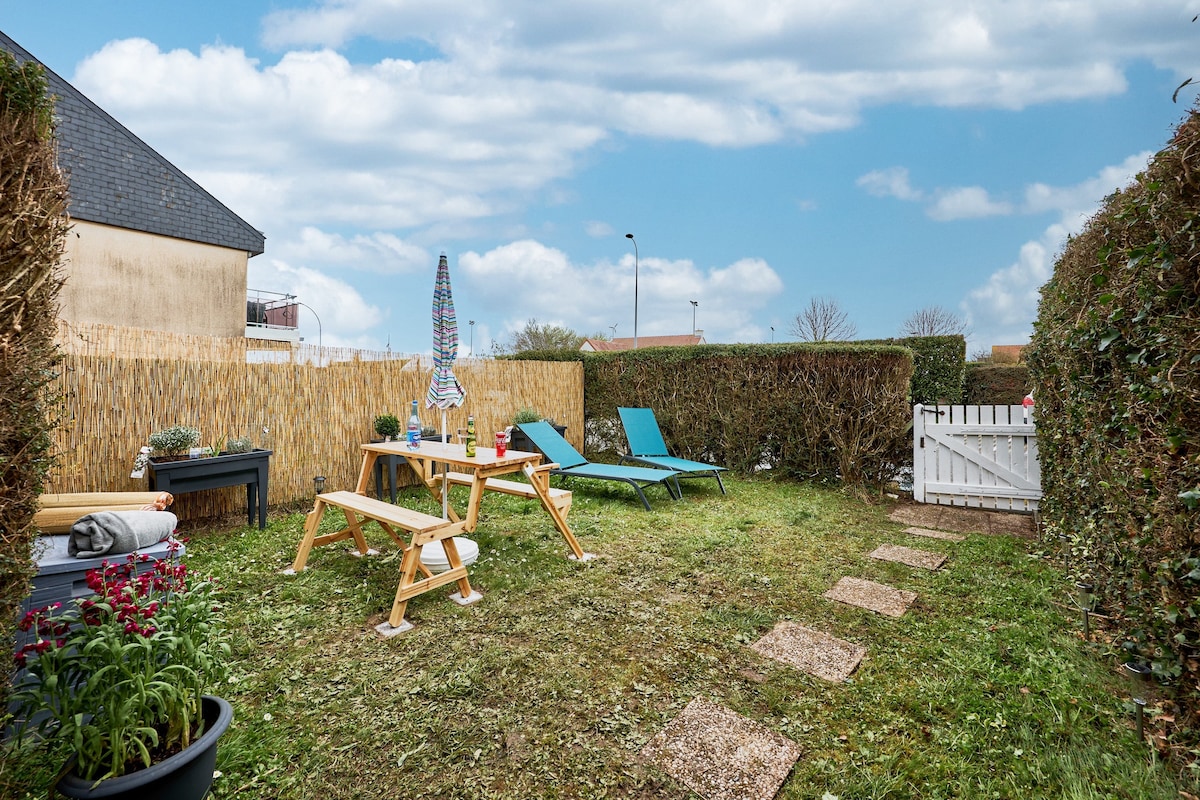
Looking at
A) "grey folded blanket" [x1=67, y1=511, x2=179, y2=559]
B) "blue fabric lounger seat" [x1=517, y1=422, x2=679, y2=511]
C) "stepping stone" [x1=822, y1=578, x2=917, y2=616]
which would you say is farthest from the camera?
"blue fabric lounger seat" [x1=517, y1=422, x2=679, y2=511]

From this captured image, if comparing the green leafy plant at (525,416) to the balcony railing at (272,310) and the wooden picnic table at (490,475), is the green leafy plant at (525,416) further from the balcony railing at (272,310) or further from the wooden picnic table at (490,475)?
the balcony railing at (272,310)

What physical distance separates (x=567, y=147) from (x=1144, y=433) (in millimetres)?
9988

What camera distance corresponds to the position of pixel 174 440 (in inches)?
175

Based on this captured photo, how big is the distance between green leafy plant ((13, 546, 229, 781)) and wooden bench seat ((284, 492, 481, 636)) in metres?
1.22

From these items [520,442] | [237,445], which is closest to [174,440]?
[237,445]

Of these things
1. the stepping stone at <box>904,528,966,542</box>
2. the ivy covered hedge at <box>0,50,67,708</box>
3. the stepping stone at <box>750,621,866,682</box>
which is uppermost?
the ivy covered hedge at <box>0,50,67,708</box>

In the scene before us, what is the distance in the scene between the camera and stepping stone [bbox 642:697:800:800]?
5.77 ft

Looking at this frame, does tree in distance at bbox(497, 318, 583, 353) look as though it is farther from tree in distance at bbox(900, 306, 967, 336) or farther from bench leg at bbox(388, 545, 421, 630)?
bench leg at bbox(388, 545, 421, 630)

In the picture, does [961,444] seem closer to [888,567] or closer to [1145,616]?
[888,567]

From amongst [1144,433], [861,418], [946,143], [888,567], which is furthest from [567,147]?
[1144,433]

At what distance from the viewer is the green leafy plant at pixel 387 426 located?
612 centimetres

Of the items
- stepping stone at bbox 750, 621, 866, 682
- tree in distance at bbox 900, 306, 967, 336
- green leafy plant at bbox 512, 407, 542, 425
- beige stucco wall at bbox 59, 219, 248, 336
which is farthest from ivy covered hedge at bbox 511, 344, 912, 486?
tree in distance at bbox 900, 306, 967, 336

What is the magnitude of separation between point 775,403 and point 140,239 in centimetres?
1642

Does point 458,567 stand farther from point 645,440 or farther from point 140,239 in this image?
point 140,239
